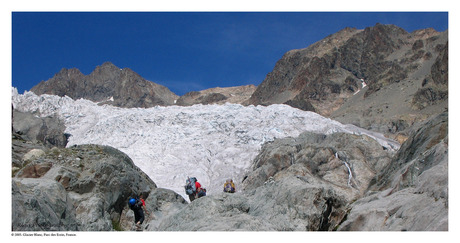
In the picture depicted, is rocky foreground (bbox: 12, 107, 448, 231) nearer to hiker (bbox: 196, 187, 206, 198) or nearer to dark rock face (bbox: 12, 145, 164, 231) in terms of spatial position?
dark rock face (bbox: 12, 145, 164, 231)

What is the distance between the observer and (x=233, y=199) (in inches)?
440

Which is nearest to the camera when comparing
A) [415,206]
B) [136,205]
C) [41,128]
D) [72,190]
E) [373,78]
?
[415,206]

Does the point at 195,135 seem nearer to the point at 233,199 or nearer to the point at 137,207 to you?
the point at 137,207

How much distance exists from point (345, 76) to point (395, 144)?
139 m

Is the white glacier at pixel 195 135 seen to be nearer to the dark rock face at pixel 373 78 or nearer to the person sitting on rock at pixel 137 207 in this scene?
the person sitting on rock at pixel 137 207

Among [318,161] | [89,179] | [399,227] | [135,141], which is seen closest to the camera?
[399,227]

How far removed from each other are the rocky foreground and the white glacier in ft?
32.6

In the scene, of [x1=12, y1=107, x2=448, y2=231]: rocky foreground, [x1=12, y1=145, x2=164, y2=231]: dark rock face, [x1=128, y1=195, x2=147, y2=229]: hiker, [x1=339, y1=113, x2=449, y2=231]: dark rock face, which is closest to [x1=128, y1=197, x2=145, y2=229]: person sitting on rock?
[x1=128, y1=195, x2=147, y2=229]: hiker

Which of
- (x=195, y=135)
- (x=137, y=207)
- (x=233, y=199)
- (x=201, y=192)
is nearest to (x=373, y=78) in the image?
(x=195, y=135)

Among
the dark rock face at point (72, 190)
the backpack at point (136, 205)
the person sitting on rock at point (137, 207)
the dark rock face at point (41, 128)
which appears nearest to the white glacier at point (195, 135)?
the dark rock face at point (41, 128)

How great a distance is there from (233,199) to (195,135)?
27759 millimetres

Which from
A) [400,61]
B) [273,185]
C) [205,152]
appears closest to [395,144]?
[205,152]

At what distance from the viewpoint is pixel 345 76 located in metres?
173

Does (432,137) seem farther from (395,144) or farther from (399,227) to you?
(395,144)
